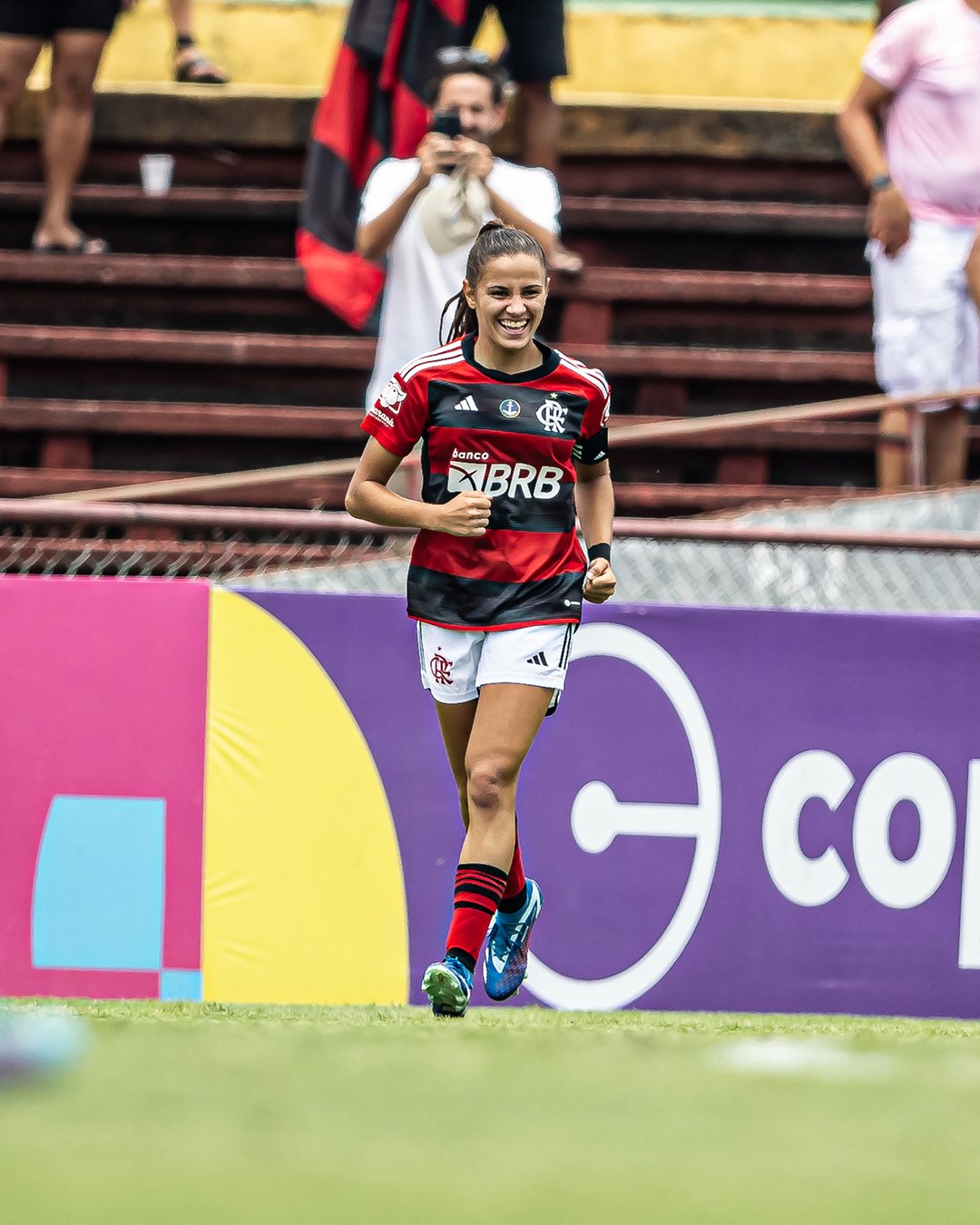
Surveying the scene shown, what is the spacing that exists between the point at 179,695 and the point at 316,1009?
1.09m

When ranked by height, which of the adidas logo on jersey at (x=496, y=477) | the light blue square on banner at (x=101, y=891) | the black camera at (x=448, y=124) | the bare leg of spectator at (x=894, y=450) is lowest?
the light blue square on banner at (x=101, y=891)

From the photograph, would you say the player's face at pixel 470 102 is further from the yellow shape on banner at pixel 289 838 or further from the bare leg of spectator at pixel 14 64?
the bare leg of spectator at pixel 14 64

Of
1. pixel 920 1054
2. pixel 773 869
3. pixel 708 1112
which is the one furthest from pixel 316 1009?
pixel 708 1112

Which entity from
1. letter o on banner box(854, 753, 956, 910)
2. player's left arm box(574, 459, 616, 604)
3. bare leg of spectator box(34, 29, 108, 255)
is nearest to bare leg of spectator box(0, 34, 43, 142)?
bare leg of spectator box(34, 29, 108, 255)

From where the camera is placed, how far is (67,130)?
9086 mm

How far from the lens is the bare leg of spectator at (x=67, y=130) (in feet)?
29.1

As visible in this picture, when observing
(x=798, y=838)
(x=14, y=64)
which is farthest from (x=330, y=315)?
(x=798, y=838)

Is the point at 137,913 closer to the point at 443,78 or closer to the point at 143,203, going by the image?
the point at 443,78

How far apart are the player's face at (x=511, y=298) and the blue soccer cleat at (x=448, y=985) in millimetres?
1517

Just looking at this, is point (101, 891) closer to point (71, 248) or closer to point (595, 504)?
point (595, 504)

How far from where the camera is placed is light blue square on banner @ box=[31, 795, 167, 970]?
620cm

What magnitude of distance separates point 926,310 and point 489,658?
152 inches

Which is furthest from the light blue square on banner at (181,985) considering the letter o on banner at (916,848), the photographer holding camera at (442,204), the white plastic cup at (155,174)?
the white plastic cup at (155,174)

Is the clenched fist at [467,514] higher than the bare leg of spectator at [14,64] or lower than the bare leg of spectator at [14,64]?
lower
